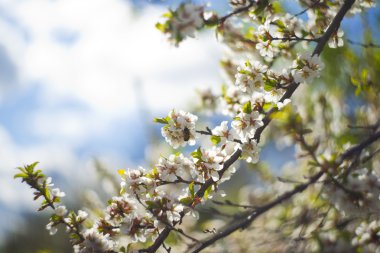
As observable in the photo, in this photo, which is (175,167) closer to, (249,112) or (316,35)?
(249,112)

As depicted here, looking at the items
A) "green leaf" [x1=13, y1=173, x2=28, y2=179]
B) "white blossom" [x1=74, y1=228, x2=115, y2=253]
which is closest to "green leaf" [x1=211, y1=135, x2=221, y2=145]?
"white blossom" [x1=74, y1=228, x2=115, y2=253]

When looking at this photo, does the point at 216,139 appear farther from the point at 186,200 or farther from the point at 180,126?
the point at 186,200

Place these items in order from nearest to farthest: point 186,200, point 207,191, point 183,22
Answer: point 183,22 < point 186,200 < point 207,191

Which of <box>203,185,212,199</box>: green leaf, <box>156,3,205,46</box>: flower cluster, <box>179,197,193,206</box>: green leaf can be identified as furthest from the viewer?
<box>203,185,212,199</box>: green leaf

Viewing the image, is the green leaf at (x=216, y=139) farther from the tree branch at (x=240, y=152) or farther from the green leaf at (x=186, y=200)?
the green leaf at (x=186, y=200)

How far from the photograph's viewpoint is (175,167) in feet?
5.96

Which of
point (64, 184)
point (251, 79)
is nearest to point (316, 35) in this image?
point (251, 79)

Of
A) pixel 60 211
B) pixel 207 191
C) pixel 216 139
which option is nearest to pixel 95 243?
pixel 60 211

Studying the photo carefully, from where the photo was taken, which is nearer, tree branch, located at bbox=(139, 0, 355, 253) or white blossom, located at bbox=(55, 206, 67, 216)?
tree branch, located at bbox=(139, 0, 355, 253)

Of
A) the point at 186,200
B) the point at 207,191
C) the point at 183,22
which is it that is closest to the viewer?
the point at 183,22

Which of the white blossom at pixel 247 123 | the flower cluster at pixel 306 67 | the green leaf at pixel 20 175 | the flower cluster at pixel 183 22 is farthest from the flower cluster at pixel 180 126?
the green leaf at pixel 20 175

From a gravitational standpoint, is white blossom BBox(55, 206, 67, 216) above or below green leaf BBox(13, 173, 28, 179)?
below

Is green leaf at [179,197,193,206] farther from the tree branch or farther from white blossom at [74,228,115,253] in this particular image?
white blossom at [74,228,115,253]

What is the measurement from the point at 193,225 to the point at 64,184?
846 centimetres
